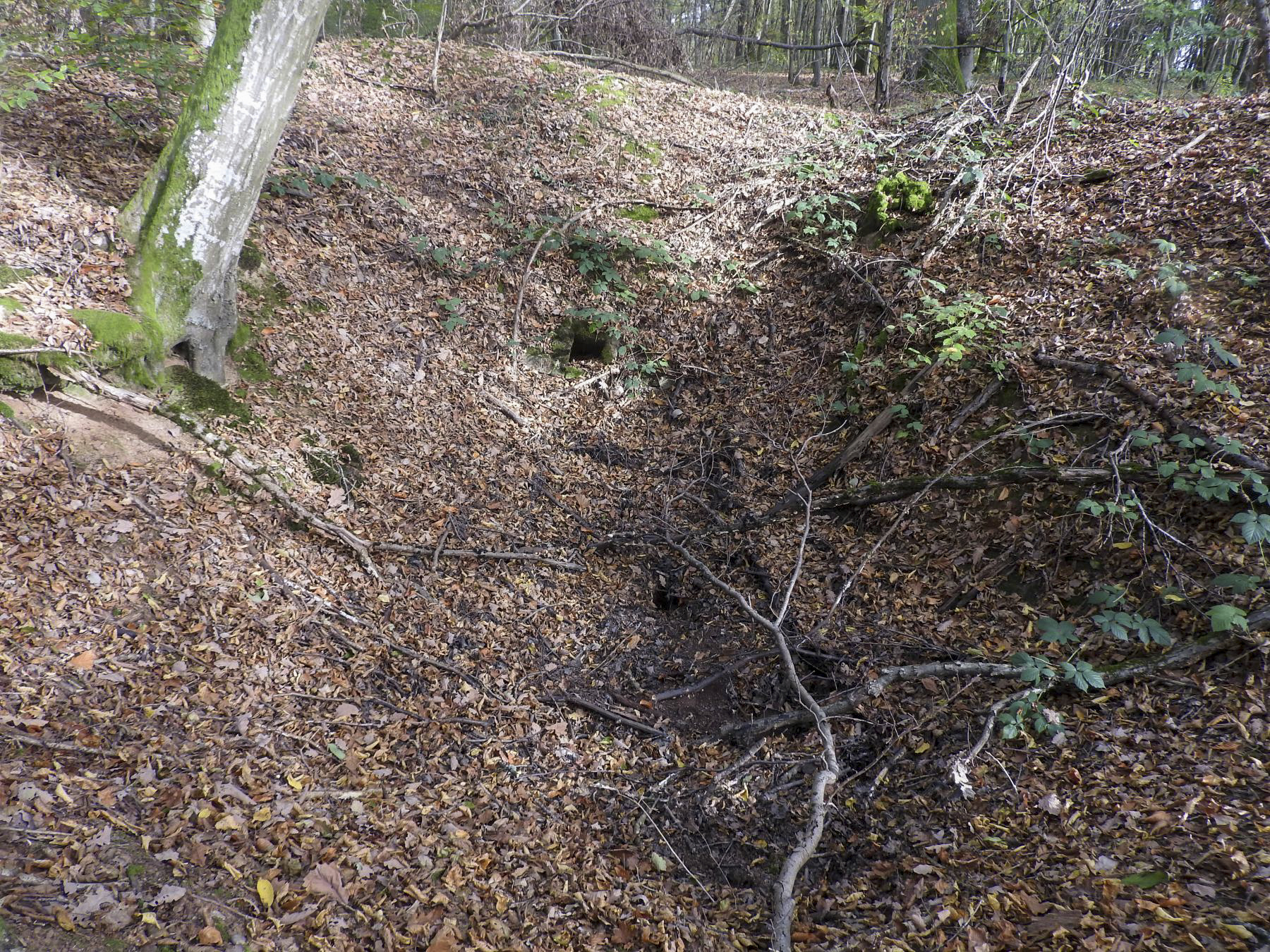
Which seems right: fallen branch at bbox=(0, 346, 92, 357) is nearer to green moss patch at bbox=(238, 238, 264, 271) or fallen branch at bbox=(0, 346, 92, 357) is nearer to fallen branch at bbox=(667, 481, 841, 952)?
green moss patch at bbox=(238, 238, 264, 271)

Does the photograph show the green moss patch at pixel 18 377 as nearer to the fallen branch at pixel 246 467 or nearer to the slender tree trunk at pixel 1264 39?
the fallen branch at pixel 246 467

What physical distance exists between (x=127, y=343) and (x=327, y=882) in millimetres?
4071

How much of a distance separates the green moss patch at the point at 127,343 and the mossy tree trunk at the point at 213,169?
11cm

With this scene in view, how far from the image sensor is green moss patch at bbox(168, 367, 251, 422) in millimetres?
5328

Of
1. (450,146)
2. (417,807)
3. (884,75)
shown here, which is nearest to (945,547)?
(417,807)

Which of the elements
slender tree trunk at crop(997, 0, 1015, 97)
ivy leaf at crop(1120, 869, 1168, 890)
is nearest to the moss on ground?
ivy leaf at crop(1120, 869, 1168, 890)

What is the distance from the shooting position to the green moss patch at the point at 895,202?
26.3 feet

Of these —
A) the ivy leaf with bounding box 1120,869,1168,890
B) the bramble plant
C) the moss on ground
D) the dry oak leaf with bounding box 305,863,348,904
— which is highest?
the bramble plant

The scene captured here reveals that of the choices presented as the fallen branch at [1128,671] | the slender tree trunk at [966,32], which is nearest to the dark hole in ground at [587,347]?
the fallen branch at [1128,671]

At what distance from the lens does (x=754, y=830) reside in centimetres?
420

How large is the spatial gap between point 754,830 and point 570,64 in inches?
469

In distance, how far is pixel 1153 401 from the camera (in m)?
4.98

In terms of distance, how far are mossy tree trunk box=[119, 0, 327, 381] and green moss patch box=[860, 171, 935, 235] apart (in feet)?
20.3

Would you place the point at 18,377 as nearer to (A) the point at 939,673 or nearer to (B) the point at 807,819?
(B) the point at 807,819
